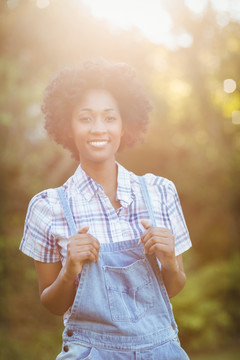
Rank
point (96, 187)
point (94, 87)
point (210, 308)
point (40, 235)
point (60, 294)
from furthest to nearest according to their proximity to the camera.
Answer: point (210, 308) < point (94, 87) < point (96, 187) < point (40, 235) < point (60, 294)

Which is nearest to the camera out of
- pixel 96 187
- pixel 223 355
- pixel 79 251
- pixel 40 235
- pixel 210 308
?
pixel 79 251

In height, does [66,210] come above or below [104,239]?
above

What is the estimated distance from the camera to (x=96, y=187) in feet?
7.25

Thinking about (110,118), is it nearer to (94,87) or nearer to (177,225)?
(94,87)

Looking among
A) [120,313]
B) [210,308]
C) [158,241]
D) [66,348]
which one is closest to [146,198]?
[158,241]

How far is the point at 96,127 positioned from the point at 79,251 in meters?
0.56

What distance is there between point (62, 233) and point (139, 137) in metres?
0.76

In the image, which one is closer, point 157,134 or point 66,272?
point 66,272

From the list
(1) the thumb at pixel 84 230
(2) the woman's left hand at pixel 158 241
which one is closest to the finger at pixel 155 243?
(2) the woman's left hand at pixel 158 241

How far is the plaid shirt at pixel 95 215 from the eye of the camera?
6.85ft

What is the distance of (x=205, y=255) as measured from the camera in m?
9.67

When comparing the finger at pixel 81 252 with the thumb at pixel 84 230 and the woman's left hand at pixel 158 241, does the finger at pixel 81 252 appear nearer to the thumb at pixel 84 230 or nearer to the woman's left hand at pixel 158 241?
the thumb at pixel 84 230

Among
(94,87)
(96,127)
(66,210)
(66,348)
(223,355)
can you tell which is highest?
(94,87)

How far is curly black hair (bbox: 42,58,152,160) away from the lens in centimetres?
233
